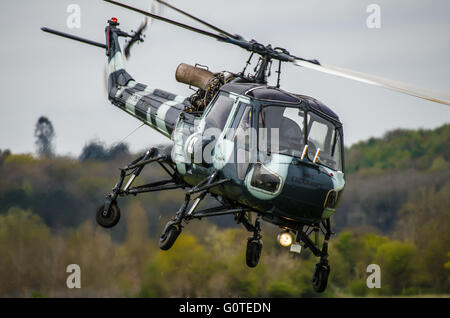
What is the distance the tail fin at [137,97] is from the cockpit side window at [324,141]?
364 centimetres

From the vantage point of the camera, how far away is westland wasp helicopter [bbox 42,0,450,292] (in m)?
14.7

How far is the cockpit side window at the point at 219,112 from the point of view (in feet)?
51.9

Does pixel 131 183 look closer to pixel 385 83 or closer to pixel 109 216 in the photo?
pixel 109 216

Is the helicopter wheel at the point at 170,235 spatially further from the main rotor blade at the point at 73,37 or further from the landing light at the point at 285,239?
the main rotor blade at the point at 73,37

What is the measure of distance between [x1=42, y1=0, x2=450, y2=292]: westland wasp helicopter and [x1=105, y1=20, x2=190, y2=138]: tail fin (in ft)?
2.20

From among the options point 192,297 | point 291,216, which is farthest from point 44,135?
point 291,216

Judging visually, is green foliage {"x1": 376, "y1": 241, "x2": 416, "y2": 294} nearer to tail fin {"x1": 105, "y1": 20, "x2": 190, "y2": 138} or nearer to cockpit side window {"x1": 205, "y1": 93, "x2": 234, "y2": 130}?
tail fin {"x1": 105, "y1": 20, "x2": 190, "y2": 138}

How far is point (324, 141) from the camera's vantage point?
15.6 metres

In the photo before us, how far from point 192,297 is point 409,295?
8.47m

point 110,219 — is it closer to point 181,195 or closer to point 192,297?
point 181,195

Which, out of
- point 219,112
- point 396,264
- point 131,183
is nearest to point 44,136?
point 131,183

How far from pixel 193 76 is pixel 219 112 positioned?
2.18m

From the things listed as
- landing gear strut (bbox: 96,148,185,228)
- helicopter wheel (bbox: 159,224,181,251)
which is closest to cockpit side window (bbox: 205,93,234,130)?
landing gear strut (bbox: 96,148,185,228)

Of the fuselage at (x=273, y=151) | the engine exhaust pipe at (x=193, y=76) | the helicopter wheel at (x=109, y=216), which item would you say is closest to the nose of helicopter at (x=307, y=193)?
the fuselage at (x=273, y=151)
